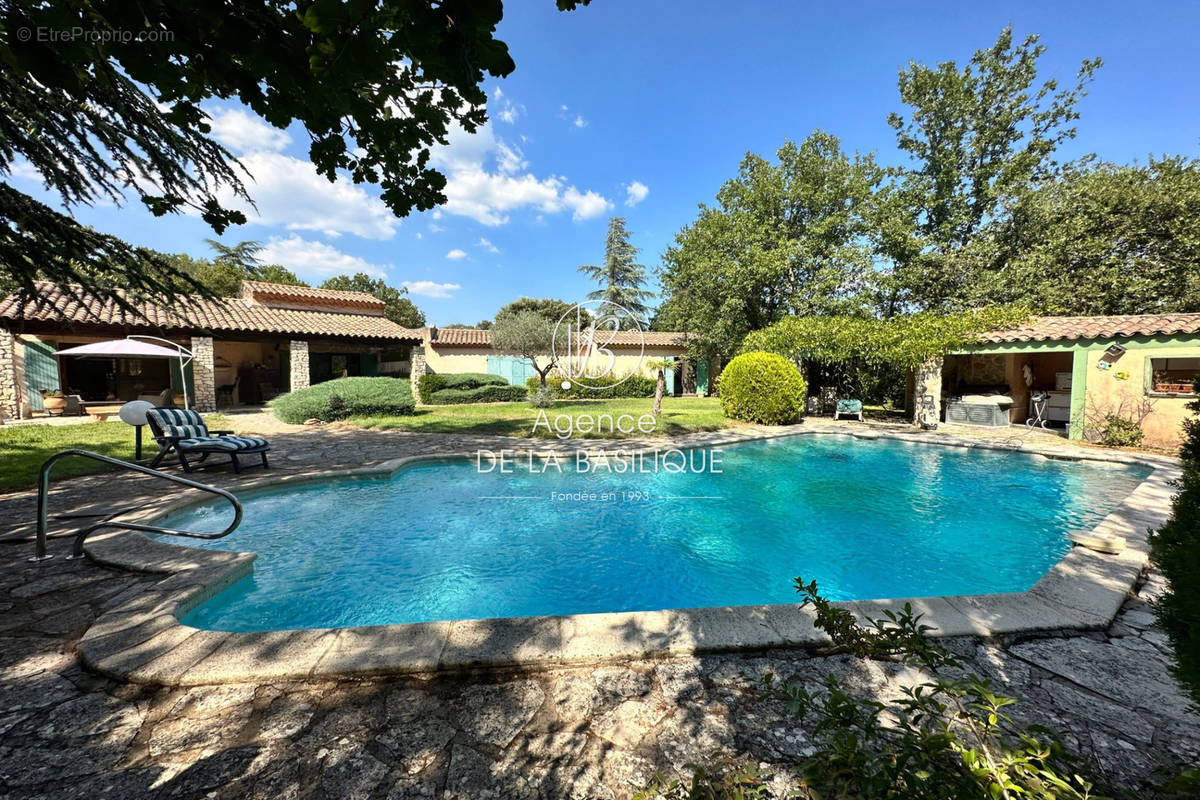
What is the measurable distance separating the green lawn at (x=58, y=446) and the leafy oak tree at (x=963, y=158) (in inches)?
937

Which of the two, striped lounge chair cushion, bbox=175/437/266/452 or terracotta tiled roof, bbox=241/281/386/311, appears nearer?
striped lounge chair cushion, bbox=175/437/266/452

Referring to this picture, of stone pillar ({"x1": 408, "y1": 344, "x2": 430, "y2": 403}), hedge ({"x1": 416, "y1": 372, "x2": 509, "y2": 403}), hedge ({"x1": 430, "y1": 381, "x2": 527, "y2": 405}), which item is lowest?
hedge ({"x1": 430, "y1": 381, "x2": 527, "y2": 405})

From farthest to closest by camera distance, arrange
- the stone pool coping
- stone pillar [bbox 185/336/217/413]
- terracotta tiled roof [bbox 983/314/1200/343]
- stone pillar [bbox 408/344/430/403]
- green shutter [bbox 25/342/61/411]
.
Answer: stone pillar [bbox 408/344/430/403], stone pillar [bbox 185/336/217/413], green shutter [bbox 25/342/61/411], terracotta tiled roof [bbox 983/314/1200/343], the stone pool coping

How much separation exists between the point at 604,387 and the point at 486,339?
7.73m

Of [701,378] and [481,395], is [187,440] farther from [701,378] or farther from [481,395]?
[701,378]

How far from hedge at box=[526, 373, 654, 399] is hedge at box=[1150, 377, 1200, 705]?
18.5 metres

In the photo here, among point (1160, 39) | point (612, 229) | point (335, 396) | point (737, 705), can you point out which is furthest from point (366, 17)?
point (612, 229)

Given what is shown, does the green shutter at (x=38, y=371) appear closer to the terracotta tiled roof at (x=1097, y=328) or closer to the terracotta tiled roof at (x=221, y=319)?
the terracotta tiled roof at (x=221, y=319)

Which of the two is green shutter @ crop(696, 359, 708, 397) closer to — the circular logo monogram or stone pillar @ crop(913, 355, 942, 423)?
the circular logo monogram

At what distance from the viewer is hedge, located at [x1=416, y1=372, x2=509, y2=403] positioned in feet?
62.8

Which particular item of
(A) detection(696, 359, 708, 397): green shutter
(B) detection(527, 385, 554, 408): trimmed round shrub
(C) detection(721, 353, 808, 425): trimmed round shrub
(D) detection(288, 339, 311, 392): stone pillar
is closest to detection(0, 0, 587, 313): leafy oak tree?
(D) detection(288, 339, 311, 392): stone pillar

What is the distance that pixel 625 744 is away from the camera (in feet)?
6.08

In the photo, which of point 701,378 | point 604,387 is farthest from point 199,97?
point 701,378

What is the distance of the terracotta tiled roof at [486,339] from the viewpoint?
76.3 ft
